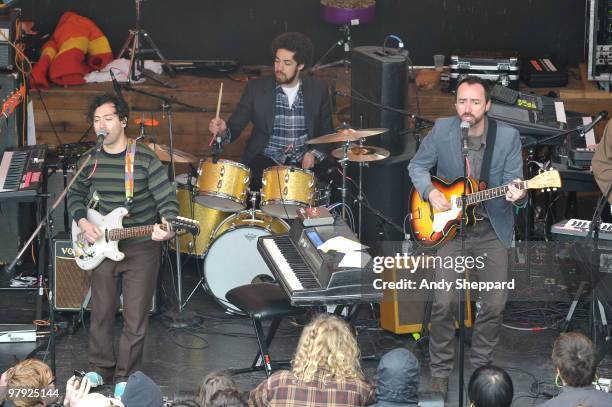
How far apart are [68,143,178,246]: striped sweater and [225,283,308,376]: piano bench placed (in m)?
0.74

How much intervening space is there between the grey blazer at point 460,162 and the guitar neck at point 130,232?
5.82 feet

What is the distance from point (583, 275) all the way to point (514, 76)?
303 centimetres

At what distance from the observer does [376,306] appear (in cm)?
998

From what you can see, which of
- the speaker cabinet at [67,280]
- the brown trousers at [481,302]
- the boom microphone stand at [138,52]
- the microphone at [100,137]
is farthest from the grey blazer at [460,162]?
the boom microphone stand at [138,52]

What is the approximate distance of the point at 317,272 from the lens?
838cm

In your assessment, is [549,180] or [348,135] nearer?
[549,180]

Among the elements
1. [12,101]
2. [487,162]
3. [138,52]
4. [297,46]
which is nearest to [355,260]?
[487,162]

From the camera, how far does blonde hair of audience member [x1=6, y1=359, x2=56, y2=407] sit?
21.0ft

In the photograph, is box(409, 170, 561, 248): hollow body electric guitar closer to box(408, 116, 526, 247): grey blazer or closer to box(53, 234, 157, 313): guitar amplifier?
box(408, 116, 526, 247): grey blazer

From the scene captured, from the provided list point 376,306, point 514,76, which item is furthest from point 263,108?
point 514,76

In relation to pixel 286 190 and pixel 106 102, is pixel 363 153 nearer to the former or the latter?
pixel 286 190

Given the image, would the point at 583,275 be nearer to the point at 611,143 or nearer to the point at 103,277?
the point at 611,143

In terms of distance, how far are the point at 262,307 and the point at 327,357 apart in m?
1.85

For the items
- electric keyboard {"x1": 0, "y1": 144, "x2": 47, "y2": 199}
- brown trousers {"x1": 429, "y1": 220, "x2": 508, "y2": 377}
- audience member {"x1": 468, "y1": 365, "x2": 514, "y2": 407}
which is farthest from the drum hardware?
audience member {"x1": 468, "y1": 365, "x2": 514, "y2": 407}
